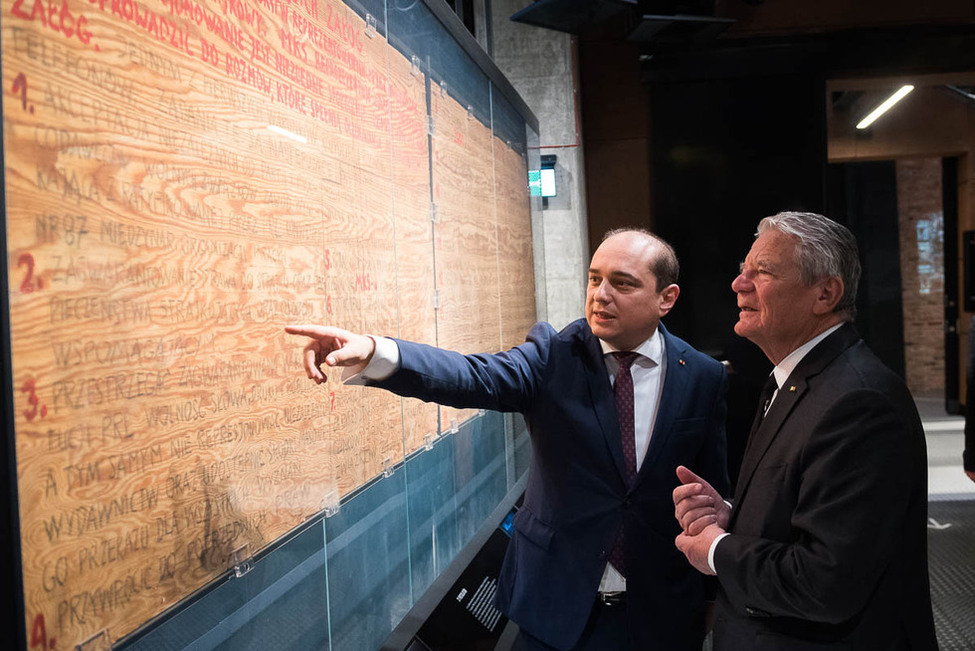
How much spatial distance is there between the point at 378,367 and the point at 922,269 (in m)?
11.2

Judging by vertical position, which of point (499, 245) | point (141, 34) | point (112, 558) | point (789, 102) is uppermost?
point (789, 102)

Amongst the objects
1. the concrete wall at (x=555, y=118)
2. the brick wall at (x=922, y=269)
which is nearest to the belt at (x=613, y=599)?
the concrete wall at (x=555, y=118)

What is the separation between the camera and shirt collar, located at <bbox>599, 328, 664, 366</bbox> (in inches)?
78.5

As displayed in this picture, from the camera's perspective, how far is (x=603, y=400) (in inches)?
75.9

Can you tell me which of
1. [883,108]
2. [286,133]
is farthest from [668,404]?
[883,108]

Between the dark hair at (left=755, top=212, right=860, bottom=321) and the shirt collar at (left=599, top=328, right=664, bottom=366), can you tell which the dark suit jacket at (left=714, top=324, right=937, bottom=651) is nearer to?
the dark hair at (left=755, top=212, right=860, bottom=321)

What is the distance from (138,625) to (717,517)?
42.3 inches

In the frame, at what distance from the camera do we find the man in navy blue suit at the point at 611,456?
1.86 m

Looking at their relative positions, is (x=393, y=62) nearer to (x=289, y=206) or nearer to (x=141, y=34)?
(x=289, y=206)

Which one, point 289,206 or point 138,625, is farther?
point 289,206

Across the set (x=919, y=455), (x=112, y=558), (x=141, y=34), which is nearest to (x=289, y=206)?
(x=141, y=34)

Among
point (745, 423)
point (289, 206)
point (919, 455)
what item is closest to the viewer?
point (919, 455)

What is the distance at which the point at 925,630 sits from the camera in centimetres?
138

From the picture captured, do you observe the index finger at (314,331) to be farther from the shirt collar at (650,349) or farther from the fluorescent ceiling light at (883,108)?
the fluorescent ceiling light at (883,108)
